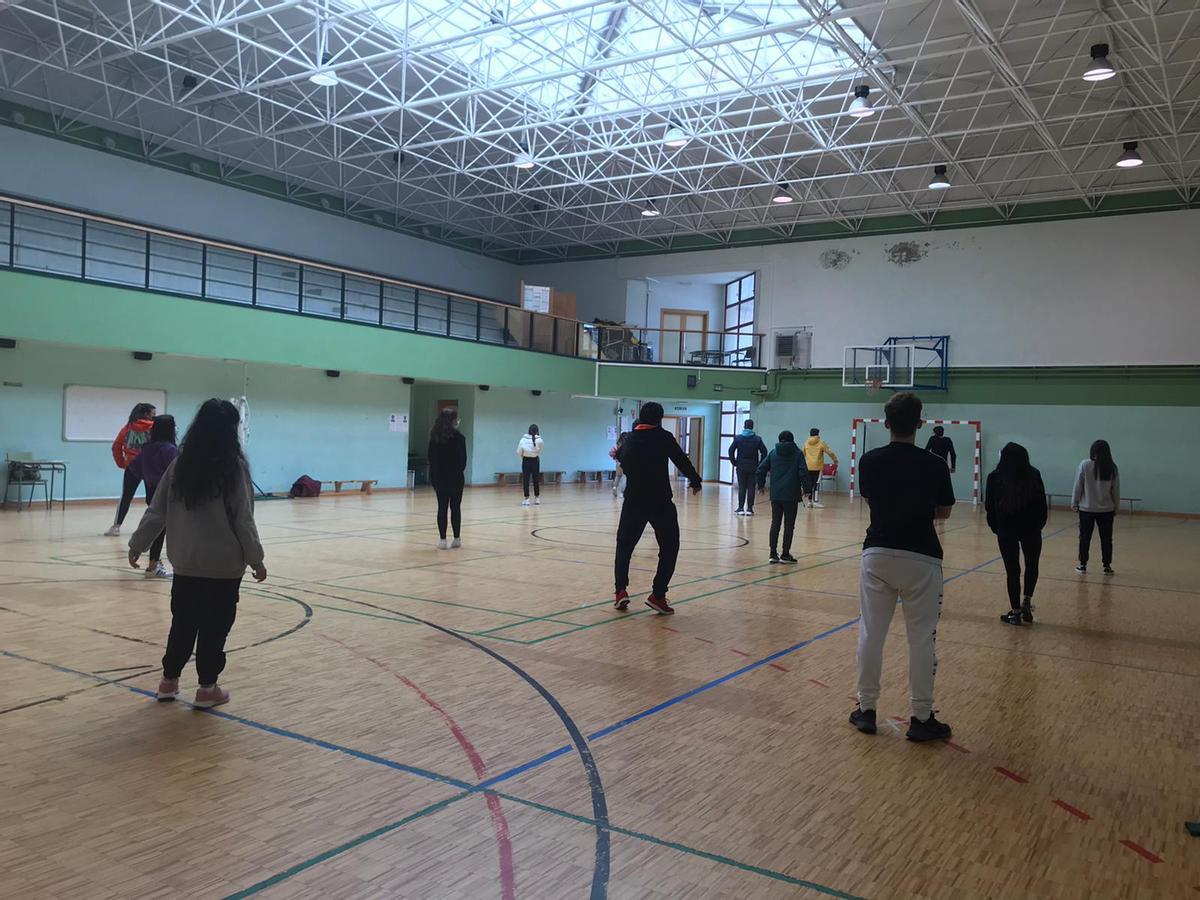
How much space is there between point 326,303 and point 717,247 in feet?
44.1

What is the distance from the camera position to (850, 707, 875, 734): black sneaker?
179 inches

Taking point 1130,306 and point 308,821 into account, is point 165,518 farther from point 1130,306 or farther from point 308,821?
point 1130,306

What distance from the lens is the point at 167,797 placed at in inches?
138

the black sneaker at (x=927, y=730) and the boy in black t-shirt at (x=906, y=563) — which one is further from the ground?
the boy in black t-shirt at (x=906, y=563)

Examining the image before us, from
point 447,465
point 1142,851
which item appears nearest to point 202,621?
point 1142,851

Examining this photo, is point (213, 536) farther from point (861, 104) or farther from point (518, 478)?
point (518, 478)

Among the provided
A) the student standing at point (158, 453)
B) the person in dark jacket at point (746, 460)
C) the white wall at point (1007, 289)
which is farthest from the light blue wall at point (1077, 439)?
the student standing at point (158, 453)

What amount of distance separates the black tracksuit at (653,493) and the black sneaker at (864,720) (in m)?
2.85

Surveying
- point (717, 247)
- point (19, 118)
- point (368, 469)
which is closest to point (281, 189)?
point (19, 118)

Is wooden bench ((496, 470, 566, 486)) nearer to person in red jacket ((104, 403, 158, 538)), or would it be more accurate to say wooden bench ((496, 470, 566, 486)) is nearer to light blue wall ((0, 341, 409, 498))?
light blue wall ((0, 341, 409, 498))

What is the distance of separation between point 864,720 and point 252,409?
17.6 meters

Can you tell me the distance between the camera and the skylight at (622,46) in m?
16.2

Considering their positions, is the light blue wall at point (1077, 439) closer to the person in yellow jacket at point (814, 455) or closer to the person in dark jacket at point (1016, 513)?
the person in yellow jacket at point (814, 455)

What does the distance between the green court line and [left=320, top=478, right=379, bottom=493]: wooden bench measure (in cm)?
1885
